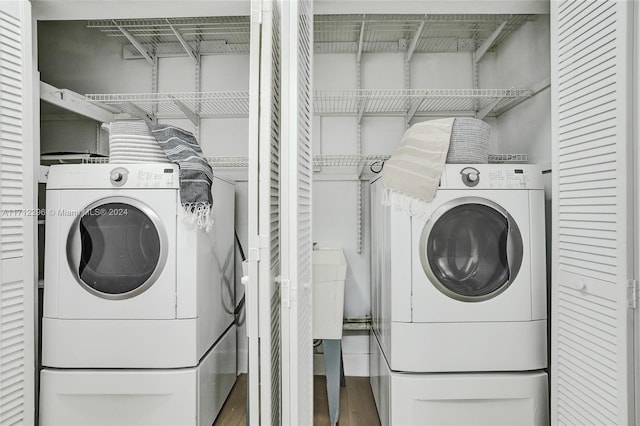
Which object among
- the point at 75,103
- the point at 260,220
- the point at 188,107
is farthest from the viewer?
the point at 188,107

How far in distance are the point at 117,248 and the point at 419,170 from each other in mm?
1522

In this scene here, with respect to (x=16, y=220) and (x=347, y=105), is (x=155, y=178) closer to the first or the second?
(x=16, y=220)

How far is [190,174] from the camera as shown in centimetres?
169

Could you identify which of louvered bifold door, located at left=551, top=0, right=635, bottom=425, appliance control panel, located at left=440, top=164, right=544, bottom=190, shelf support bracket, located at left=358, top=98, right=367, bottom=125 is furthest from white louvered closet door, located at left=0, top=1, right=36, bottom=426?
louvered bifold door, located at left=551, top=0, right=635, bottom=425

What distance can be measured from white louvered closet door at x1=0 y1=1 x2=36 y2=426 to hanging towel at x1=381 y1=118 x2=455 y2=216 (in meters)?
1.66

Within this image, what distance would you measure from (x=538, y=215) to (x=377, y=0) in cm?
129

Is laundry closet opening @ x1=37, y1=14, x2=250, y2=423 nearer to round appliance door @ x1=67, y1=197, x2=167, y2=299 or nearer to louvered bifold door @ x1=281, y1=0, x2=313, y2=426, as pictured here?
round appliance door @ x1=67, y1=197, x2=167, y2=299

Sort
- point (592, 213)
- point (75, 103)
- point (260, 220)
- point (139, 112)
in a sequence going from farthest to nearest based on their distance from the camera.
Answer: point (139, 112), point (75, 103), point (592, 213), point (260, 220)

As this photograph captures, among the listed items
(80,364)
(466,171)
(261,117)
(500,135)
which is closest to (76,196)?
(80,364)

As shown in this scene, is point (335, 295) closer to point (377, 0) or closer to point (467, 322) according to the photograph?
point (467, 322)

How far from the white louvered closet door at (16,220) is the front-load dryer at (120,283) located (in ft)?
0.36

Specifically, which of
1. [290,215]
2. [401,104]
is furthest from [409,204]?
[401,104]

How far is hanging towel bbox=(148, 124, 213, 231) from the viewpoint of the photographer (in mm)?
1687

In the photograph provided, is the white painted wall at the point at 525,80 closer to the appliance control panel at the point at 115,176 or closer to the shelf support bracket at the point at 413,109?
the shelf support bracket at the point at 413,109
